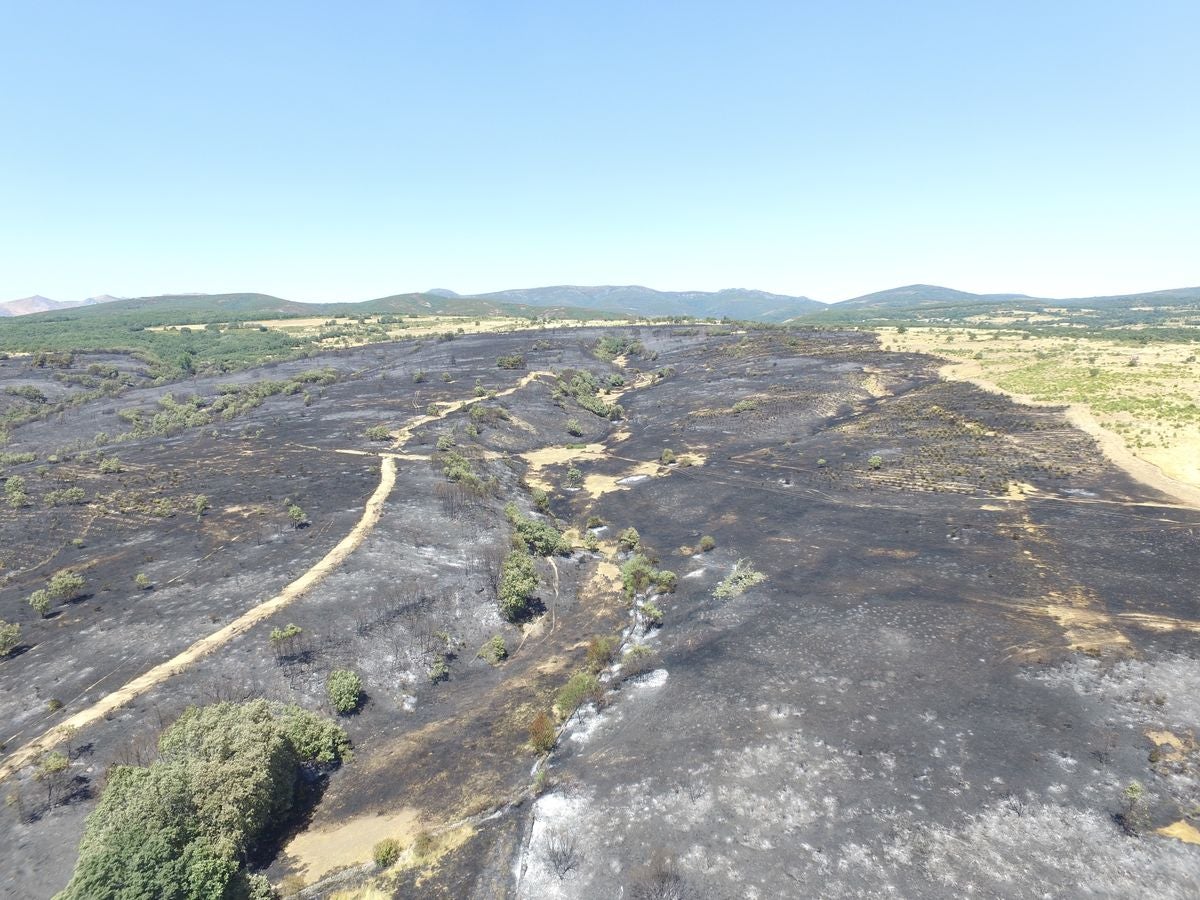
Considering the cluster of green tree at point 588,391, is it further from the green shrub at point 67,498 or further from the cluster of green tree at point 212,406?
the green shrub at point 67,498

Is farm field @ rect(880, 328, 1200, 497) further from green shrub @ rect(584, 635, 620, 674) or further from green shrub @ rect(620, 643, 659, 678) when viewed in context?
green shrub @ rect(584, 635, 620, 674)

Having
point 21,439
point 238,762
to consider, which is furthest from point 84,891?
point 21,439

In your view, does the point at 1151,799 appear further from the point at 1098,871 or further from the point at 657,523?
the point at 657,523

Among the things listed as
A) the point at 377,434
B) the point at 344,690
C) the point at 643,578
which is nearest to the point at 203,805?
the point at 344,690

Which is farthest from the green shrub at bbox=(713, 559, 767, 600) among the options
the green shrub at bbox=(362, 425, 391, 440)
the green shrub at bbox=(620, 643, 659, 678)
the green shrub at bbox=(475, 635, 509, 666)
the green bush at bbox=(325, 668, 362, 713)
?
the green shrub at bbox=(362, 425, 391, 440)

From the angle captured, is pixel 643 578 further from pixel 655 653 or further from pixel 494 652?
pixel 494 652
